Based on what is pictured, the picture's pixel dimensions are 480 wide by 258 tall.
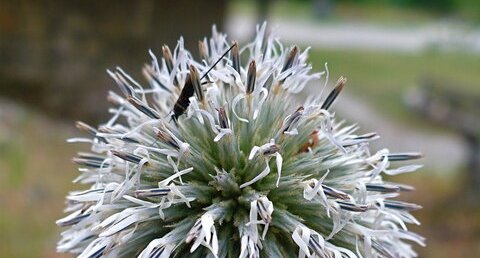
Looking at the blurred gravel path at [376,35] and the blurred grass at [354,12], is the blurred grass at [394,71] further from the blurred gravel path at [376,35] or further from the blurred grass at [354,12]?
the blurred grass at [354,12]

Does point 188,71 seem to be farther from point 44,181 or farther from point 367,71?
point 367,71

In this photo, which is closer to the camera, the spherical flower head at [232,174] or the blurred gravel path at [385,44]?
the spherical flower head at [232,174]

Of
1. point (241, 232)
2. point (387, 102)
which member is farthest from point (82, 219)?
point (387, 102)

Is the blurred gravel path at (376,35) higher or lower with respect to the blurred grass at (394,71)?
higher

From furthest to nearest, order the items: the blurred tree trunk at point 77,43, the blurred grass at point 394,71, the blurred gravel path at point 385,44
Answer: the blurred grass at point 394,71 → the blurred gravel path at point 385,44 → the blurred tree trunk at point 77,43

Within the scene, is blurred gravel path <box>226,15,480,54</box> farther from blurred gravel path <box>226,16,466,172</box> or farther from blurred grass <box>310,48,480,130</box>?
blurred grass <box>310,48,480,130</box>

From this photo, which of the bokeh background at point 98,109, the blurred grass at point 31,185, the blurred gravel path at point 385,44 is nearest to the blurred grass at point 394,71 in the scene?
the bokeh background at point 98,109
